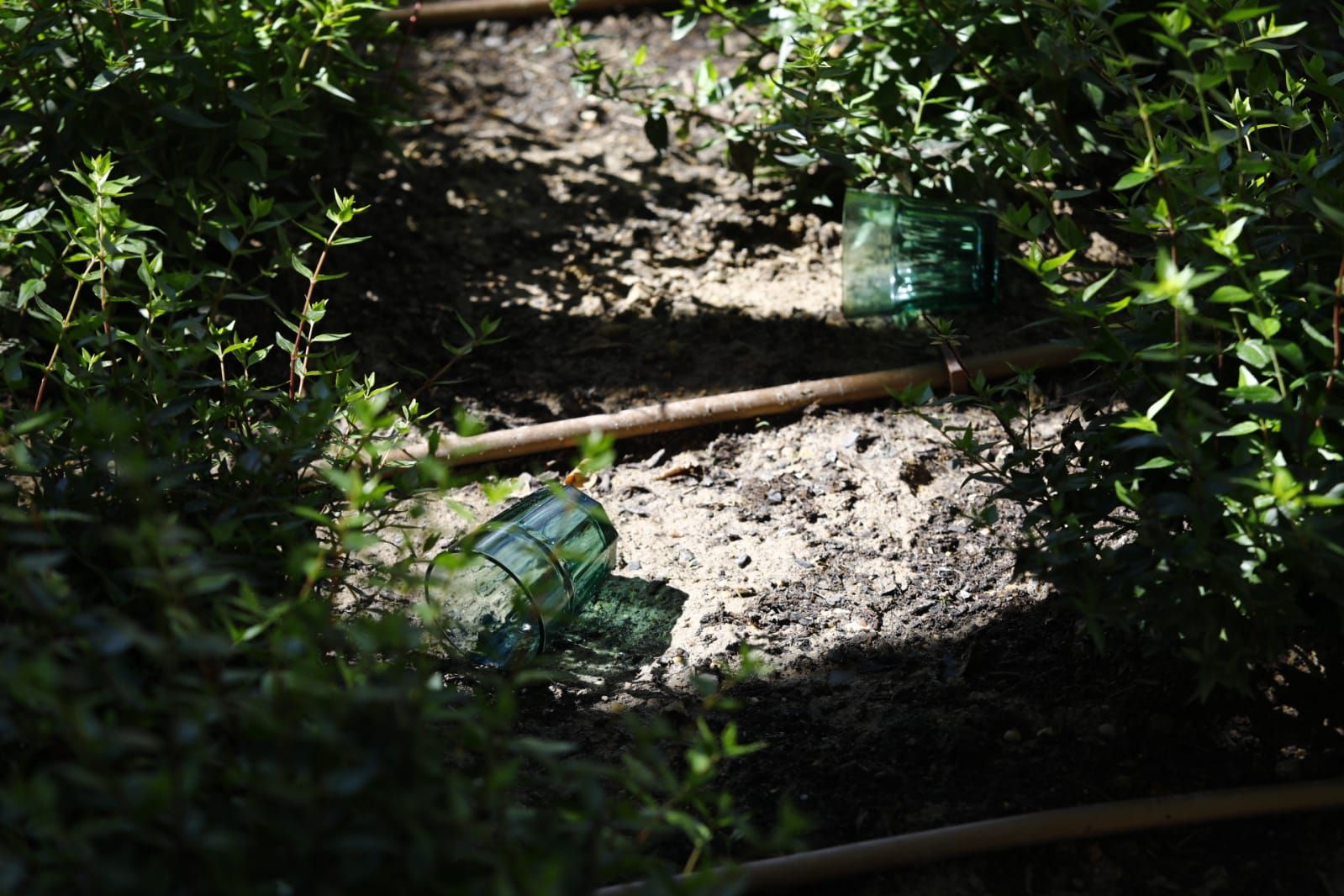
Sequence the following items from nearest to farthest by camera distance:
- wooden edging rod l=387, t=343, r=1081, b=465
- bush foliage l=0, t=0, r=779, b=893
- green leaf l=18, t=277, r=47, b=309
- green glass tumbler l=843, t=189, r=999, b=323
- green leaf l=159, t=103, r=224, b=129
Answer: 1. bush foliage l=0, t=0, r=779, b=893
2. green leaf l=18, t=277, r=47, b=309
3. green leaf l=159, t=103, r=224, b=129
4. wooden edging rod l=387, t=343, r=1081, b=465
5. green glass tumbler l=843, t=189, r=999, b=323

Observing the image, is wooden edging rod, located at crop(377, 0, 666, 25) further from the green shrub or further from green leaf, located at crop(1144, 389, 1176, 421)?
green leaf, located at crop(1144, 389, 1176, 421)

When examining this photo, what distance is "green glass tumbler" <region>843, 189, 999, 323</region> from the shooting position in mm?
3164

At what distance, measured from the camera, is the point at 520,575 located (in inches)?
91.1

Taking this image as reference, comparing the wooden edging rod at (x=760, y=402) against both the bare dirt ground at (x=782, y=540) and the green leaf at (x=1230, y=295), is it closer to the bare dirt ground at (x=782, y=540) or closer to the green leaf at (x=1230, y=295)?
the bare dirt ground at (x=782, y=540)

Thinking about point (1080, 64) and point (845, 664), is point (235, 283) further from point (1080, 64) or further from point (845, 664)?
point (1080, 64)

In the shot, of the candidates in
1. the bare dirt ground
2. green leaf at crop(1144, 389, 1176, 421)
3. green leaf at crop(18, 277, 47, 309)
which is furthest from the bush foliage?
green leaf at crop(1144, 389, 1176, 421)

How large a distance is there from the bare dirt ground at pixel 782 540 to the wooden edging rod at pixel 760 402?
1.9 inches

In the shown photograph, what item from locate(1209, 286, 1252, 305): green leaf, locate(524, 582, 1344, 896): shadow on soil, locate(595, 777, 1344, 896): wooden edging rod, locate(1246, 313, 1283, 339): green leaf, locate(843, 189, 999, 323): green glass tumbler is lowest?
locate(524, 582, 1344, 896): shadow on soil

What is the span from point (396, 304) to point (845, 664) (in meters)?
1.80

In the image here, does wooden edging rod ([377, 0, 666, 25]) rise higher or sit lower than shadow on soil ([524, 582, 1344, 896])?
higher

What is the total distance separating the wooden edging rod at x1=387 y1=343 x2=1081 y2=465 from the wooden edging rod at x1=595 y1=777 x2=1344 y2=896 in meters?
1.28

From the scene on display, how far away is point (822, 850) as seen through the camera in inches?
71.6

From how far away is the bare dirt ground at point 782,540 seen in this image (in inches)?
77.9

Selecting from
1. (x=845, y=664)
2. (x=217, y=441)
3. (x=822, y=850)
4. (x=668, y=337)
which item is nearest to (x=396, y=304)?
(x=668, y=337)
